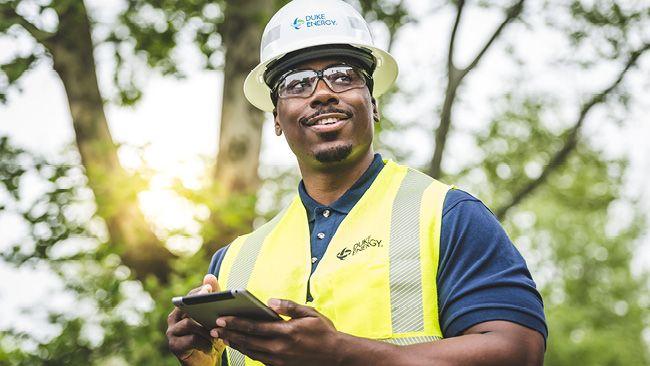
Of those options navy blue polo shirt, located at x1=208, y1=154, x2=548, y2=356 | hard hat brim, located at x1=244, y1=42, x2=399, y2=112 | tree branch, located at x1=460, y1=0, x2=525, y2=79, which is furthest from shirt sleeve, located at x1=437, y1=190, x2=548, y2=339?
tree branch, located at x1=460, y1=0, x2=525, y2=79

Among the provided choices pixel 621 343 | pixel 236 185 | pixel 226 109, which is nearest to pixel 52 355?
pixel 236 185

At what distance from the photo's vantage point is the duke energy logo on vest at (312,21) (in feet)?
10.7

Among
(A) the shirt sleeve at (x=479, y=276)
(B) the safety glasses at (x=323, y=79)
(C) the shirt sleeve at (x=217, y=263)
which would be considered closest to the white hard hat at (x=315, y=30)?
(B) the safety glasses at (x=323, y=79)

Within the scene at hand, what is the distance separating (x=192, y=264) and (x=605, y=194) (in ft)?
27.0

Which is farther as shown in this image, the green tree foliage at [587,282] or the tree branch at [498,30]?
the green tree foliage at [587,282]

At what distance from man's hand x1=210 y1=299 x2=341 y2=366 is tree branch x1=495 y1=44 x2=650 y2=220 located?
770cm

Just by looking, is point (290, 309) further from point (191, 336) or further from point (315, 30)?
point (315, 30)

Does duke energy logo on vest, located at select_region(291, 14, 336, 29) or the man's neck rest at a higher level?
duke energy logo on vest, located at select_region(291, 14, 336, 29)

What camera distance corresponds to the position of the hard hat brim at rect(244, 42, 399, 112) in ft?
11.5

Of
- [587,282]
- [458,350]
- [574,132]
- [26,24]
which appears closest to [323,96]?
[458,350]

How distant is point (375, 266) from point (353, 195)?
0.48m

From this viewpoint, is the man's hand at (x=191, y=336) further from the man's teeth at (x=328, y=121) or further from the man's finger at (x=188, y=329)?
the man's teeth at (x=328, y=121)

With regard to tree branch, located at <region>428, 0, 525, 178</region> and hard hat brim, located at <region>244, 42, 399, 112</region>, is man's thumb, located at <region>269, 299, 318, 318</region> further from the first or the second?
tree branch, located at <region>428, 0, 525, 178</region>

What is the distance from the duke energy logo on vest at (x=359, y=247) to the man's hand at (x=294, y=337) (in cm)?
57
